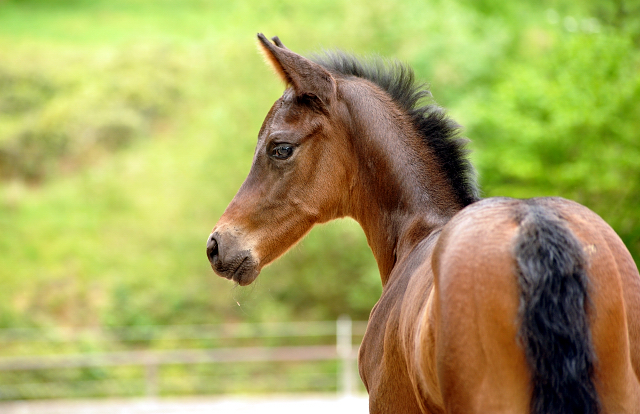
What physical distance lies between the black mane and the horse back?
1095 millimetres

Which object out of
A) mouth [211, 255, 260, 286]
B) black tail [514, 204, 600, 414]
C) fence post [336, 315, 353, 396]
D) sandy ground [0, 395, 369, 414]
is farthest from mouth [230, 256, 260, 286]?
fence post [336, 315, 353, 396]

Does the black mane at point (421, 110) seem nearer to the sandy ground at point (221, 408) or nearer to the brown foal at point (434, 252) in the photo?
the brown foal at point (434, 252)

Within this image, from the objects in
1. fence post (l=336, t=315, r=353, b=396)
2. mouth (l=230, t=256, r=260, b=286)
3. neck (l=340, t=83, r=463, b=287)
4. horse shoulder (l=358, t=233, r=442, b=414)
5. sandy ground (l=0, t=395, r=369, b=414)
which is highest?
neck (l=340, t=83, r=463, b=287)

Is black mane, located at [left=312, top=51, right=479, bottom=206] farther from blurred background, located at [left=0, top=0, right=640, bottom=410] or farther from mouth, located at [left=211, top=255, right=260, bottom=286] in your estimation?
blurred background, located at [left=0, top=0, right=640, bottom=410]

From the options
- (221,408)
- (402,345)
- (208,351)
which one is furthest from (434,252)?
(208,351)

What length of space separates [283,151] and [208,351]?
12.1 meters

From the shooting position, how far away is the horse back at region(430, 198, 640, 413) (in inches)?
66.3

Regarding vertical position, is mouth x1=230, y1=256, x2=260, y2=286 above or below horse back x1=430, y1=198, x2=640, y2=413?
above

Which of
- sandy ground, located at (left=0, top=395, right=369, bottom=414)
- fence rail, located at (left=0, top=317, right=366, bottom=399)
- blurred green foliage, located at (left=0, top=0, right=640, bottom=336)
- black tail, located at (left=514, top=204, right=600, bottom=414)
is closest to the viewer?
black tail, located at (left=514, top=204, right=600, bottom=414)

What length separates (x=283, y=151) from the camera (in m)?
3.00

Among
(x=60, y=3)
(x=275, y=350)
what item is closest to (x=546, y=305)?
(x=275, y=350)

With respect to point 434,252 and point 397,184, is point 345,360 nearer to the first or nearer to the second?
point 397,184

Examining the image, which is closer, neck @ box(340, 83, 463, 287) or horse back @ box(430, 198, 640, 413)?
horse back @ box(430, 198, 640, 413)

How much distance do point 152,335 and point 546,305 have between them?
49.5ft
